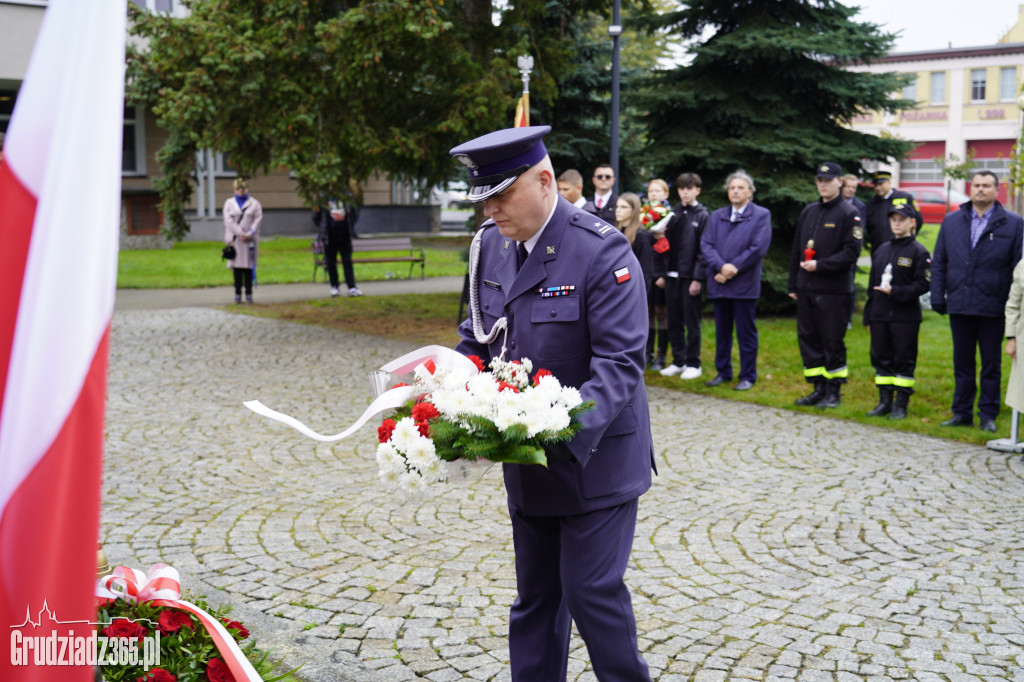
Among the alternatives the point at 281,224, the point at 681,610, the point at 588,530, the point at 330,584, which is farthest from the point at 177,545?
the point at 281,224

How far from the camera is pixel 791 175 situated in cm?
1599

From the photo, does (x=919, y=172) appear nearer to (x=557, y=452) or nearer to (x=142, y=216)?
(x=142, y=216)

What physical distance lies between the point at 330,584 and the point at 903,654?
2914 mm

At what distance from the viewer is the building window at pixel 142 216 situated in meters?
30.5

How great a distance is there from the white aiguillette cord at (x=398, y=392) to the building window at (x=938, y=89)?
6548 cm

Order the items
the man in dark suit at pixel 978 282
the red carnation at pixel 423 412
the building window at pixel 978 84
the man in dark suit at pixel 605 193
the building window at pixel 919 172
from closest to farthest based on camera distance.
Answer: the red carnation at pixel 423 412, the man in dark suit at pixel 978 282, the man in dark suit at pixel 605 193, the building window at pixel 978 84, the building window at pixel 919 172

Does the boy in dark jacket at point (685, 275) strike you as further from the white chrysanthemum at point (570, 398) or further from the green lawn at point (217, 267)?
the green lawn at point (217, 267)

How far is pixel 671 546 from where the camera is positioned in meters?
5.96

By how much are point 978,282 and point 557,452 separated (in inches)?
296

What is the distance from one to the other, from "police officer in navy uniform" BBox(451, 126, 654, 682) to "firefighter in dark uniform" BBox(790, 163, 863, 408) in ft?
23.3

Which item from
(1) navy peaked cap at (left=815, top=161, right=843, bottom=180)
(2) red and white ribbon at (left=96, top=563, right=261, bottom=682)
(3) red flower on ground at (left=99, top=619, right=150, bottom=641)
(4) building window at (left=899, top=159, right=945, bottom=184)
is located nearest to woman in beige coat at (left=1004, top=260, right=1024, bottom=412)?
(1) navy peaked cap at (left=815, top=161, right=843, bottom=180)

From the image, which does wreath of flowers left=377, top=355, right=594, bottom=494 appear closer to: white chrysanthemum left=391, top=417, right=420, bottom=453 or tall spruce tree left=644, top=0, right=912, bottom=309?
white chrysanthemum left=391, top=417, right=420, bottom=453

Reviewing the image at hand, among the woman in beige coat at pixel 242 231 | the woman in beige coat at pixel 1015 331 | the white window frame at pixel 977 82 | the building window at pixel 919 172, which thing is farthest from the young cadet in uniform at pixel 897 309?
the white window frame at pixel 977 82

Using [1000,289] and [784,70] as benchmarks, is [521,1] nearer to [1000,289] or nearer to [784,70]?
[784,70]
